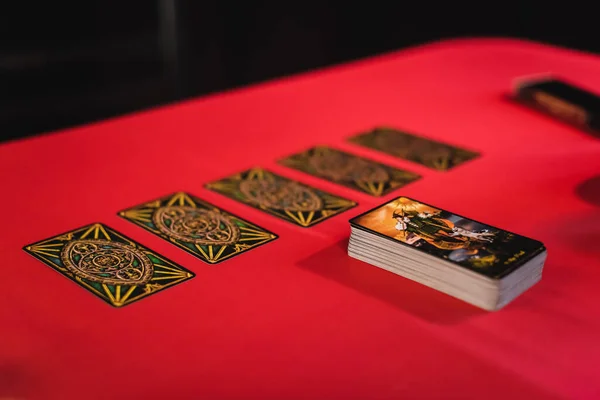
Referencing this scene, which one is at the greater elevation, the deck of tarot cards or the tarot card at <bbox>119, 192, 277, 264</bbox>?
the deck of tarot cards

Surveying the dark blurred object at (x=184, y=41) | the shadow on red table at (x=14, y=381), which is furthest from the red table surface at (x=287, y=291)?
the dark blurred object at (x=184, y=41)

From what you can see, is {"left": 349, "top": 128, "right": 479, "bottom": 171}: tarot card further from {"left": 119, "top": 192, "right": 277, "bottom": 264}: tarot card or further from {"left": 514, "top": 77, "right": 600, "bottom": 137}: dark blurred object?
{"left": 119, "top": 192, "right": 277, "bottom": 264}: tarot card

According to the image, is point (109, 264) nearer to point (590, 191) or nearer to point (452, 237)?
point (452, 237)

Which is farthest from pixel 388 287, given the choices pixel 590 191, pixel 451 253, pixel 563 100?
pixel 563 100

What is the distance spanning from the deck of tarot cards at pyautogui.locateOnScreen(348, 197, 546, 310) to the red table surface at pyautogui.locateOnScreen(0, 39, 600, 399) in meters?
0.02

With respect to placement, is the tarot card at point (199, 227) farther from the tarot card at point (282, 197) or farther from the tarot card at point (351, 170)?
the tarot card at point (351, 170)

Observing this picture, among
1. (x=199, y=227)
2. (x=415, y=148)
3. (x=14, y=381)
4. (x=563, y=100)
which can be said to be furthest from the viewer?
(x=563, y=100)

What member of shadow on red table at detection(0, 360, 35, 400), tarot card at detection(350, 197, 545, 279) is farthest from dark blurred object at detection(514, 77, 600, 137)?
shadow on red table at detection(0, 360, 35, 400)

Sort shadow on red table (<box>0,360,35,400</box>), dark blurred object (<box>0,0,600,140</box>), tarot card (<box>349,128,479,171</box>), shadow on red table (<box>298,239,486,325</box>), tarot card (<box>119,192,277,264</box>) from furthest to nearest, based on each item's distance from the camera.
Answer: dark blurred object (<box>0,0,600,140</box>) → tarot card (<box>349,128,479,171</box>) → tarot card (<box>119,192,277,264</box>) → shadow on red table (<box>298,239,486,325</box>) → shadow on red table (<box>0,360,35,400</box>)

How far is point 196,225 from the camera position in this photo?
115cm

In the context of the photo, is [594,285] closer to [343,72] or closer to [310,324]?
[310,324]

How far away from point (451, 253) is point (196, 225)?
1.34ft

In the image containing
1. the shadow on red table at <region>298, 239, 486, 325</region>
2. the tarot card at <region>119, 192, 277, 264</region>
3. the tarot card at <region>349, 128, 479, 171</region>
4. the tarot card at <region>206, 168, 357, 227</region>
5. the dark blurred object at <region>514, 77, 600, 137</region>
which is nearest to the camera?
the shadow on red table at <region>298, 239, 486, 325</region>

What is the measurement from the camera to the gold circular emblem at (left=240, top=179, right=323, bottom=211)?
1.23 m
